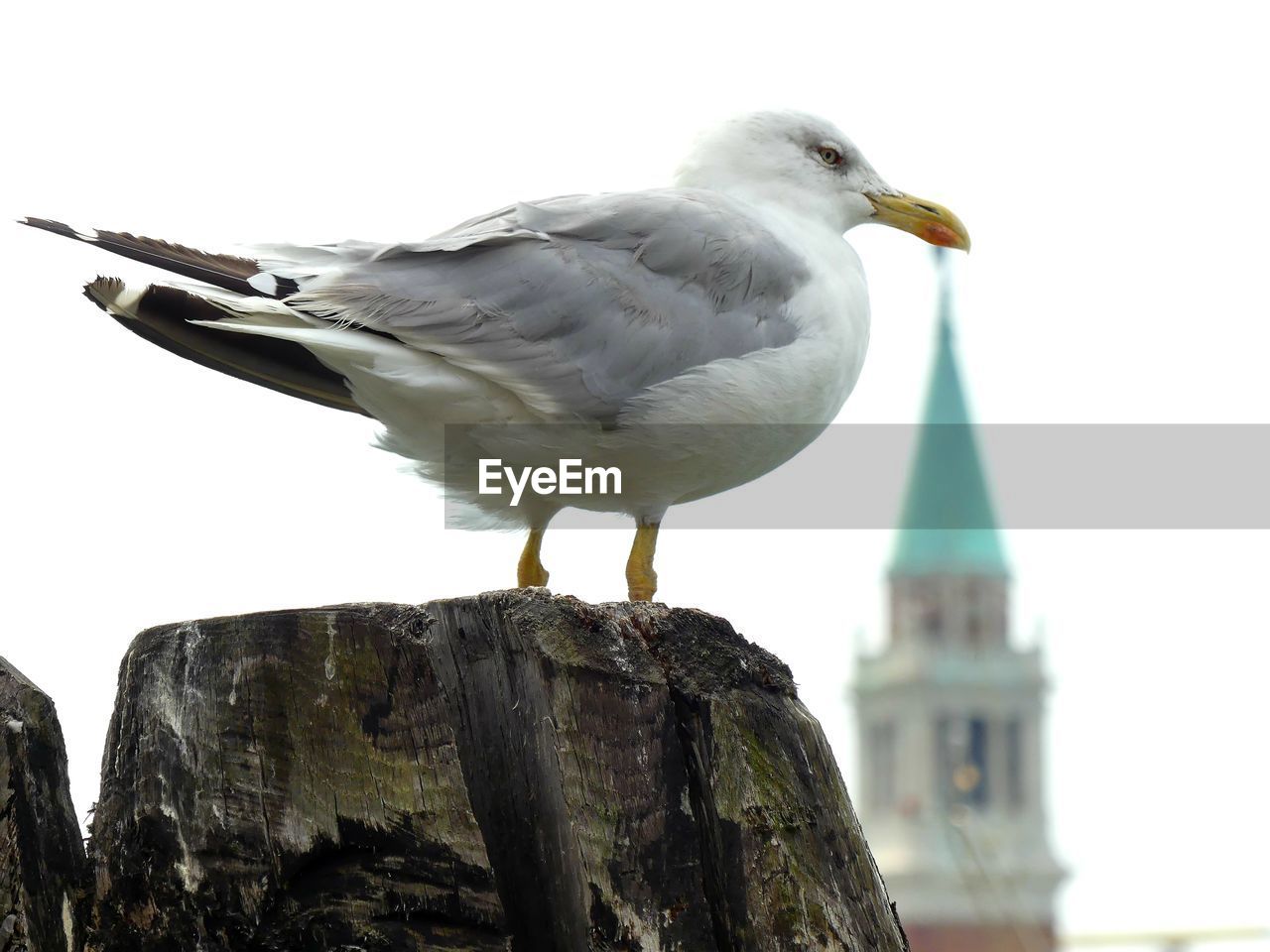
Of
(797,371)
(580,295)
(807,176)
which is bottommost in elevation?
(797,371)

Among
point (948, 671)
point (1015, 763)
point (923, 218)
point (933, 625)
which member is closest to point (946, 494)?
point (933, 625)

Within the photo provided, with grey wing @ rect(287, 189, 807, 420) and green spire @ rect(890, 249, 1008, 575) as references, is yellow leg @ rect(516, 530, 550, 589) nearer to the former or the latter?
grey wing @ rect(287, 189, 807, 420)

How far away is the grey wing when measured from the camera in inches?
173

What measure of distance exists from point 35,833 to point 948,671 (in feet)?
331

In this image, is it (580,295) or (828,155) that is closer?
(580,295)

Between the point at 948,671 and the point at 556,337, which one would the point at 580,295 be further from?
the point at 948,671

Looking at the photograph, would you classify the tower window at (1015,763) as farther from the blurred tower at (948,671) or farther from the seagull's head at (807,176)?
the seagull's head at (807,176)

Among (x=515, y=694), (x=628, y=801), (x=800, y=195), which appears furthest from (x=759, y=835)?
(x=800, y=195)

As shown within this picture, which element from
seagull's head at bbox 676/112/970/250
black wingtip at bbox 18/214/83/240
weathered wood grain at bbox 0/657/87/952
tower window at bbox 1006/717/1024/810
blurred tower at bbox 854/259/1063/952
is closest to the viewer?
weathered wood grain at bbox 0/657/87/952

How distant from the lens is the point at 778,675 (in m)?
2.93

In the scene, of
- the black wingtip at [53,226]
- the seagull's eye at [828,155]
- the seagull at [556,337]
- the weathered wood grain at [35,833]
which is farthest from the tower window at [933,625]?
the weathered wood grain at [35,833]

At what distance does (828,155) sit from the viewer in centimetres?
547
